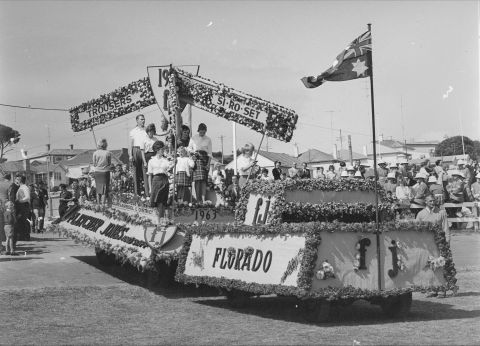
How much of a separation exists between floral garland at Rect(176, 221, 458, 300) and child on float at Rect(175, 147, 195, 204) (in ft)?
11.2

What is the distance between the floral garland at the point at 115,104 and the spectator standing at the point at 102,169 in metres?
0.57

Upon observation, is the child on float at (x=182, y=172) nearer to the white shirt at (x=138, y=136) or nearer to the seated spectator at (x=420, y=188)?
the white shirt at (x=138, y=136)

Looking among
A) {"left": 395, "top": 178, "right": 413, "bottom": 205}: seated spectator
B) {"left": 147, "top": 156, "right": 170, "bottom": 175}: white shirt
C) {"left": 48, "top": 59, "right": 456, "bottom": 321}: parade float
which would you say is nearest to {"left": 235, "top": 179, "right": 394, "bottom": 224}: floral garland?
{"left": 48, "top": 59, "right": 456, "bottom": 321}: parade float

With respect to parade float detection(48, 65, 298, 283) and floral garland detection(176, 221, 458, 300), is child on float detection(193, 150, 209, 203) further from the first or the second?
floral garland detection(176, 221, 458, 300)

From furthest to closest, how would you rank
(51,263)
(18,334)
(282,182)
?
(51,263), (282,182), (18,334)

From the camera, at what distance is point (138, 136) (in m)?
16.7

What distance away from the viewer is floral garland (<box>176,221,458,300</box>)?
9.50 metres

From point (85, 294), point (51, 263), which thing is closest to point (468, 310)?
point (85, 294)

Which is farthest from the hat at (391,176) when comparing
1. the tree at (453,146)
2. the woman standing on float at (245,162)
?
the tree at (453,146)

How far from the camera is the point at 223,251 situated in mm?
11250

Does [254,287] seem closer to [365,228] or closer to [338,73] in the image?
[365,228]

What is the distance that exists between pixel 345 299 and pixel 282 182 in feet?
6.80

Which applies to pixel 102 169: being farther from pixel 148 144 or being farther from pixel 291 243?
pixel 291 243

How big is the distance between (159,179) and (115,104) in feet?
8.21
